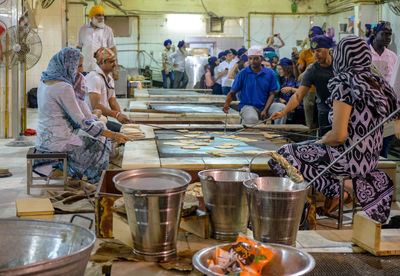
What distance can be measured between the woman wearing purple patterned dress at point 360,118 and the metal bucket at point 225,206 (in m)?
1.36

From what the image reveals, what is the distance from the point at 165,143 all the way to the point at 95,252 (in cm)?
303

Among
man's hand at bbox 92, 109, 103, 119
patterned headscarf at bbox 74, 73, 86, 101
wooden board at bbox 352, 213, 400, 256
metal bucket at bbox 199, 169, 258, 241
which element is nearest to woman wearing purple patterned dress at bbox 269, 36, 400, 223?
wooden board at bbox 352, 213, 400, 256

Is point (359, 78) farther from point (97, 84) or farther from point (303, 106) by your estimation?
point (303, 106)

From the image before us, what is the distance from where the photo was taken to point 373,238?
7.99 ft

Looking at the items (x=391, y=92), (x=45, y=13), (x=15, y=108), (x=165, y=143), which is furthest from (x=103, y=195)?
(x=45, y=13)

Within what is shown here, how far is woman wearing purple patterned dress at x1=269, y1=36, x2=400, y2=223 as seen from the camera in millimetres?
3566

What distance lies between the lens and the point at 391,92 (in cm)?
371

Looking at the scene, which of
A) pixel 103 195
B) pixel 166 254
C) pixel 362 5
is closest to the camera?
pixel 166 254

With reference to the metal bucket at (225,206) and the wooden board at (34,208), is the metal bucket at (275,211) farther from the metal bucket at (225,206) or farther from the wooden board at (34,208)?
the wooden board at (34,208)

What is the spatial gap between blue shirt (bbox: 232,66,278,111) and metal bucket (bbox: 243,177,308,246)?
18.4ft

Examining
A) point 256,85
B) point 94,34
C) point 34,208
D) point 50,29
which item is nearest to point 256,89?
point 256,85

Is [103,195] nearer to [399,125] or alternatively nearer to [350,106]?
[350,106]

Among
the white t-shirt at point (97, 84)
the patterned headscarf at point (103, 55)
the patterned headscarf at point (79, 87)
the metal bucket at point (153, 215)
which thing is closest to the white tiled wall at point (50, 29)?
the white t-shirt at point (97, 84)

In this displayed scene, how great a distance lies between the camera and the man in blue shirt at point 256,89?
779cm
